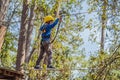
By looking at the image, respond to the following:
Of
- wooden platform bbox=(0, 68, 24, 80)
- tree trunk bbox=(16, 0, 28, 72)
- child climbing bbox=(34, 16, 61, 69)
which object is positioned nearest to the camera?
wooden platform bbox=(0, 68, 24, 80)

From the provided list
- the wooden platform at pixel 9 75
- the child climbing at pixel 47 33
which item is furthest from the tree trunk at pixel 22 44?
the wooden platform at pixel 9 75

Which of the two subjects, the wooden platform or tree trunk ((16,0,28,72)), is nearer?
the wooden platform

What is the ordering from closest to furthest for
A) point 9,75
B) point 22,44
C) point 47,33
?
point 9,75, point 47,33, point 22,44

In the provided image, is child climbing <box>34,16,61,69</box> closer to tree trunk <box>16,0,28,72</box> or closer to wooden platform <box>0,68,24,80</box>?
wooden platform <box>0,68,24,80</box>

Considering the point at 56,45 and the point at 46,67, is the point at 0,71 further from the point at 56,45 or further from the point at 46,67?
the point at 56,45

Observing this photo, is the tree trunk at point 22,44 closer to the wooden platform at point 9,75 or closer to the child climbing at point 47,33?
the child climbing at point 47,33

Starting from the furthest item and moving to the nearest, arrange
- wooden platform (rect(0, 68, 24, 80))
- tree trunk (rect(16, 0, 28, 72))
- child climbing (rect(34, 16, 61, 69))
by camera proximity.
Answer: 1. tree trunk (rect(16, 0, 28, 72))
2. child climbing (rect(34, 16, 61, 69))
3. wooden platform (rect(0, 68, 24, 80))

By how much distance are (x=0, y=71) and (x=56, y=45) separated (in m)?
8.55

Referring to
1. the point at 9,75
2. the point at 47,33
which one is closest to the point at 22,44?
the point at 47,33

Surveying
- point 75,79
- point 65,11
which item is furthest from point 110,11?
point 75,79

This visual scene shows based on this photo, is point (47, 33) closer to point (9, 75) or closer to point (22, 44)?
point (9, 75)

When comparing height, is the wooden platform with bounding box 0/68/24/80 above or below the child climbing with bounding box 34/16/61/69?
below

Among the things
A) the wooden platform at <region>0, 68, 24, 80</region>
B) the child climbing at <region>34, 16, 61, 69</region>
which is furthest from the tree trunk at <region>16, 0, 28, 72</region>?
the wooden platform at <region>0, 68, 24, 80</region>

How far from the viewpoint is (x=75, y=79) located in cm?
2048
